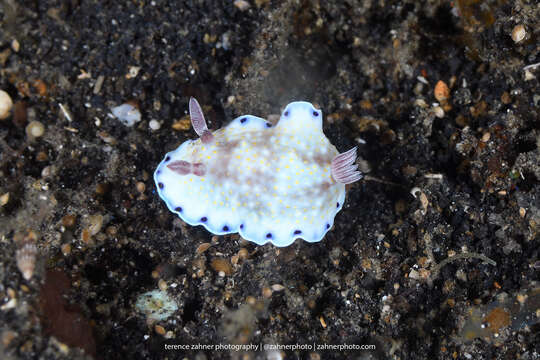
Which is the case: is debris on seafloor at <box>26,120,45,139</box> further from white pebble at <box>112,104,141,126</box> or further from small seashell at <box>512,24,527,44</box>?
small seashell at <box>512,24,527,44</box>

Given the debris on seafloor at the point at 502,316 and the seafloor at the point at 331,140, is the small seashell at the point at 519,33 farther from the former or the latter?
the debris on seafloor at the point at 502,316

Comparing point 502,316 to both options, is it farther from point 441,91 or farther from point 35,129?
point 35,129

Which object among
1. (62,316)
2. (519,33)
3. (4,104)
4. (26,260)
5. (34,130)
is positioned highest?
(519,33)

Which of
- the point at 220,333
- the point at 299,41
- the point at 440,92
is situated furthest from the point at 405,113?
the point at 220,333

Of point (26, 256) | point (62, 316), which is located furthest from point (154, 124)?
point (62, 316)

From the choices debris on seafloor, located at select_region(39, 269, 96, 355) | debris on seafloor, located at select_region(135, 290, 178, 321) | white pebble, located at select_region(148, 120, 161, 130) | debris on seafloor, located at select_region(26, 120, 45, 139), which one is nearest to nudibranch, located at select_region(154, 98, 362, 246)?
white pebble, located at select_region(148, 120, 161, 130)

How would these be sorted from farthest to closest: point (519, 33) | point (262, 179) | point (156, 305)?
point (519, 33) < point (156, 305) < point (262, 179)

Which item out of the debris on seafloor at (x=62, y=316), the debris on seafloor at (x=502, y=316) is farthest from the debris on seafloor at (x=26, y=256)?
the debris on seafloor at (x=502, y=316)
